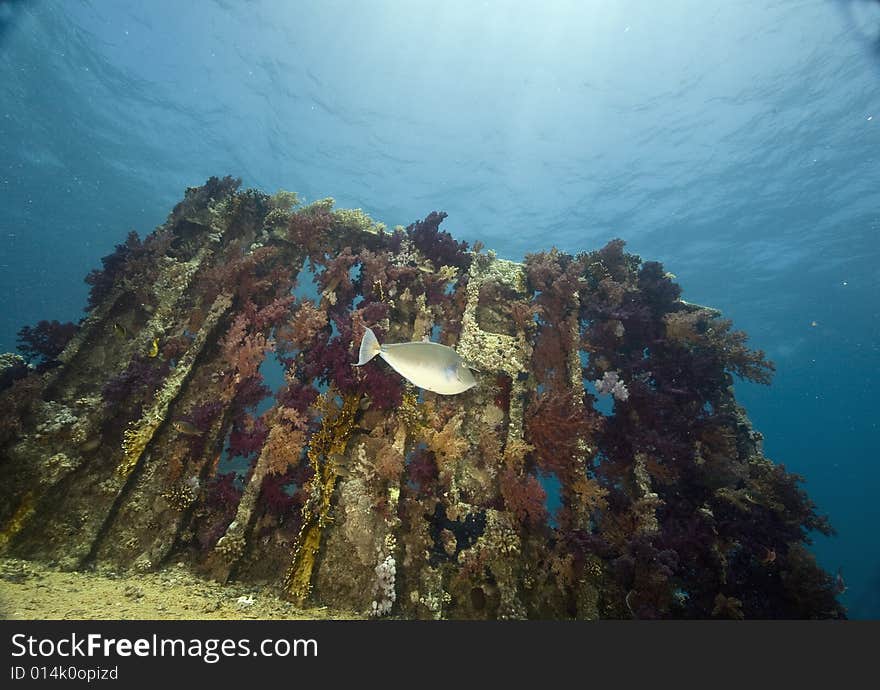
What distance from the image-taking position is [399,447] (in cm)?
480

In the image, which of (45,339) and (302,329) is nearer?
(302,329)

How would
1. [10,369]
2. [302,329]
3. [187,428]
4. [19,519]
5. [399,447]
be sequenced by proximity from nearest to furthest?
[19,519] → [399,447] → [187,428] → [10,369] → [302,329]

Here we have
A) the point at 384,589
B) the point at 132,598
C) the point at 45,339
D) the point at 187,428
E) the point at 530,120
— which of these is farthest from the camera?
the point at 530,120

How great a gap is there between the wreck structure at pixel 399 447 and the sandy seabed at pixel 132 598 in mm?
217

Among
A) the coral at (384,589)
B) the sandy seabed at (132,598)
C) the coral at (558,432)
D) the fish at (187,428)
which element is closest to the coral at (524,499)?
the coral at (558,432)

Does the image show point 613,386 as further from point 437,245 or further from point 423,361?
point 423,361

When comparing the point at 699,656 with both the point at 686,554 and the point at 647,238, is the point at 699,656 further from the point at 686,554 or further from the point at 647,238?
the point at 647,238

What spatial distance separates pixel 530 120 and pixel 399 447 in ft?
110

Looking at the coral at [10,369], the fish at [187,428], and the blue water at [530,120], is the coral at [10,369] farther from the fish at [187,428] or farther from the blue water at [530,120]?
the blue water at [530,120]

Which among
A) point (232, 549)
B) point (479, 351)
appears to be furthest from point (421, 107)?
point (232, 549)

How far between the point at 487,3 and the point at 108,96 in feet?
111

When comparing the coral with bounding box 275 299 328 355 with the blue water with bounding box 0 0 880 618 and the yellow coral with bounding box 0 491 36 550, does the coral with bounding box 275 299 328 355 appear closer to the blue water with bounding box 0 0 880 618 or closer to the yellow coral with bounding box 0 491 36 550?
the yellow coral with bounding box 0 491 36 550

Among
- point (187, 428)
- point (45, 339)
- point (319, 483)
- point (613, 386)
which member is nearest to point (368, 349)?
point (319, 483)

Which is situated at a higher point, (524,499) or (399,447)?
(399,447)
